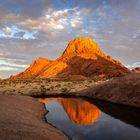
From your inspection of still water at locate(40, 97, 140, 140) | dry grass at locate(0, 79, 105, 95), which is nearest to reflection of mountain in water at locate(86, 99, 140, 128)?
still water at locate(40, 97, 140, 140)

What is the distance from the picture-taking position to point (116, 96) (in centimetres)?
5184

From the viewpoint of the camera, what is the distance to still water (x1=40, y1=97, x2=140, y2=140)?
24.9 m

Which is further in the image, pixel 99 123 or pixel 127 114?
pixel 127 114

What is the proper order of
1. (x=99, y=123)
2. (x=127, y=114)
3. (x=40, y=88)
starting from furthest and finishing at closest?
(x=40, y=88)
(x=127, y=114)
(x=99, y=123)

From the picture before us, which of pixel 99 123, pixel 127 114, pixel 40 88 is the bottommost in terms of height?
pixel 99 123

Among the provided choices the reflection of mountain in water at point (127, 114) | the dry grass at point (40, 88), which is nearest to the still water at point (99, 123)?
the reflection of mountain in water at point (127, 114)

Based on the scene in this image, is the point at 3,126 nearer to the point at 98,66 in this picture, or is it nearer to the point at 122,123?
the point at 122,123

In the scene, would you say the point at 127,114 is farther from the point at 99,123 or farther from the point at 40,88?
the point at 40,88

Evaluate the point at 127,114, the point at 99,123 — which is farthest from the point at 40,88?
the point at 99,123

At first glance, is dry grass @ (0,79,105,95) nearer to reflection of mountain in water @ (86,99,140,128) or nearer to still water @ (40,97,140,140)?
still water @ (40,97,140,140)

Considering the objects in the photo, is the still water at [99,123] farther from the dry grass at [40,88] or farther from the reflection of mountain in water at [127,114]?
the dry grass at [40,88]

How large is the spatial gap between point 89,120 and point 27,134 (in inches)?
586

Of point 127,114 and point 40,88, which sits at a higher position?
point 40,88

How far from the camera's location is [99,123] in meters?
31.2
